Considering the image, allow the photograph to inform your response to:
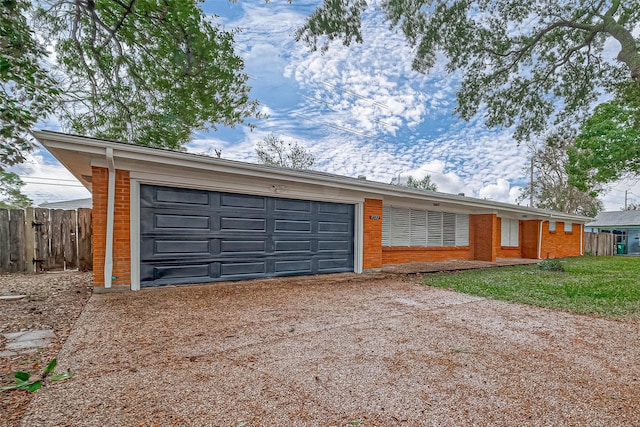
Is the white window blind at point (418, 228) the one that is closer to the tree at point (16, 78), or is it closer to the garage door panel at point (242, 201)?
the garage door panel at point (242, 201)

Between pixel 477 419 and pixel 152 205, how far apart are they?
6.02m

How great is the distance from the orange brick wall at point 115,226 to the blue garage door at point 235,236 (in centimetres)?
26

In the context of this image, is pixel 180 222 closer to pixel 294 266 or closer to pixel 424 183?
pixel 294 266

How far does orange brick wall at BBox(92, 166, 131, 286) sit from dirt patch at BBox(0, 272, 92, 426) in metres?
0.57

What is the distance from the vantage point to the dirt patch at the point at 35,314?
7.11ft

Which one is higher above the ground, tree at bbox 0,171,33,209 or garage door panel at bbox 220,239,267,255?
tree at bbox 0,171,33,209

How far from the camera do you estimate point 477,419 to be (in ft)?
6.60

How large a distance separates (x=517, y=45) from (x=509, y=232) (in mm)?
10041

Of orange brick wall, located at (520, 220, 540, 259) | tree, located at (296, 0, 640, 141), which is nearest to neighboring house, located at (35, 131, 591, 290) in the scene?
tree, located at (296, 0, 640, 141)

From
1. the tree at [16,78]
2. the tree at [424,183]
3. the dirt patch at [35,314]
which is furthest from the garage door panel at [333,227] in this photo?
the tree at [424,183]

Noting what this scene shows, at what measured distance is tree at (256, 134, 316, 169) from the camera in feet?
75.0

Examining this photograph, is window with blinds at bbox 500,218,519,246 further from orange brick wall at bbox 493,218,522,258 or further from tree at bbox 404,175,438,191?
tree at bbox 404,175,438,191

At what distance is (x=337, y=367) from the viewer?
2.73m

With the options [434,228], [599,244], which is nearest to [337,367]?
[434,228]
